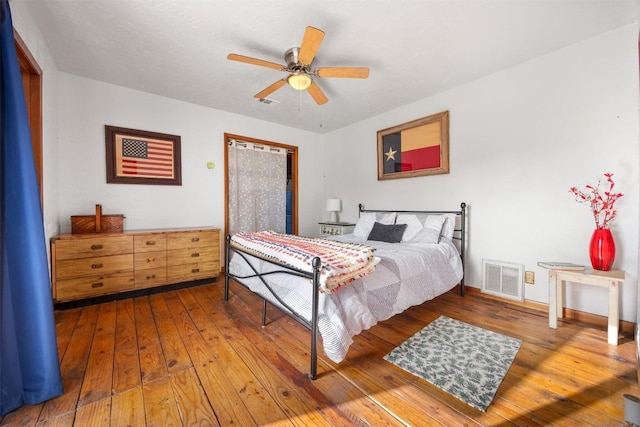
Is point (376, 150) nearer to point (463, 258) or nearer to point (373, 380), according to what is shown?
point (463, 258)

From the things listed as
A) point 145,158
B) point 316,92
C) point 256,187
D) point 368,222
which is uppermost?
point 316,92

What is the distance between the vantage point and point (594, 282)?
2004mm

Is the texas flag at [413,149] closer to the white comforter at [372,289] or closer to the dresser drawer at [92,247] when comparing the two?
the white comforter at [372,289]

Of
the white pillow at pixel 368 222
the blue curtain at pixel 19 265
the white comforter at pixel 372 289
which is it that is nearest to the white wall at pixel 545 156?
the white pillow at pixel 368 222

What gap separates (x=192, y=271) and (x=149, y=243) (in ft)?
1.96

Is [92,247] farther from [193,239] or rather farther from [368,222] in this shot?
[368,222]

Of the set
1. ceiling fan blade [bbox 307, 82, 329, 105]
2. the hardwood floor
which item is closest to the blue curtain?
the hardwood floor

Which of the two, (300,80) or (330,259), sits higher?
(300,80)

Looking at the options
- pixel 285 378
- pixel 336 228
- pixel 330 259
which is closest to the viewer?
pixel 285 378

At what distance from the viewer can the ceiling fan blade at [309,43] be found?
174 cm

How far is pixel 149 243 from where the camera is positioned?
9.71 feet

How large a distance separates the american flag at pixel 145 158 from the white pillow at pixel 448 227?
357 centimetres

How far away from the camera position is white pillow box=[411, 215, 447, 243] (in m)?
2.93

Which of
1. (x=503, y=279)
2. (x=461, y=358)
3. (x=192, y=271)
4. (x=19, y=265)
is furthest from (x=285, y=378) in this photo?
(x=503, y=279)
